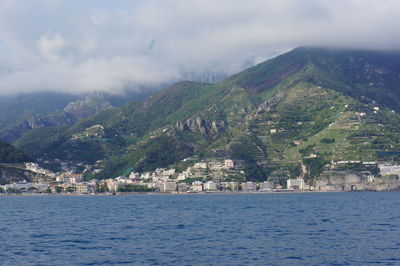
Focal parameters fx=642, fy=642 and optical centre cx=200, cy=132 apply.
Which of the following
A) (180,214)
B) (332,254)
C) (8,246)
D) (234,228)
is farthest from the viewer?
(180,214)

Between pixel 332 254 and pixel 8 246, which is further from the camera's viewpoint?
pixel 8 246

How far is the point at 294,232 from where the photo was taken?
82125 millimetres

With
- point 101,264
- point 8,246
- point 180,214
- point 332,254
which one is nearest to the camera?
point 101,264

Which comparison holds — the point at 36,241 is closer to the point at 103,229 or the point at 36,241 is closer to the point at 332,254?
the point at 103,229

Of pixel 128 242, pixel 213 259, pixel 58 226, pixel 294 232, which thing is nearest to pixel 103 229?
pixel 58 226

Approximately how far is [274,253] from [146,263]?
13333mm

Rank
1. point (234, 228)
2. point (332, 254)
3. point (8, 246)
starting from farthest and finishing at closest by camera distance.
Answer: point (234, 228)
point (8, 246)
point (332, 254)

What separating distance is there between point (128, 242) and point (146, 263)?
14971mm

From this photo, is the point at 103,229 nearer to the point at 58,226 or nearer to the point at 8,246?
the point at 58,226

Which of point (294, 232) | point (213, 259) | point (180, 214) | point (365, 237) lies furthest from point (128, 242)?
point (180, 214)

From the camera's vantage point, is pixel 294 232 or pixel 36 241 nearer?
pixel 36 241

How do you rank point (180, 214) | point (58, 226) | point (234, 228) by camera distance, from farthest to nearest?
point (180, 214)
point (58, 226)
point (234, 228)

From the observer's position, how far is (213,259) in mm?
61125

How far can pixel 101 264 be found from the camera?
5941 cm
